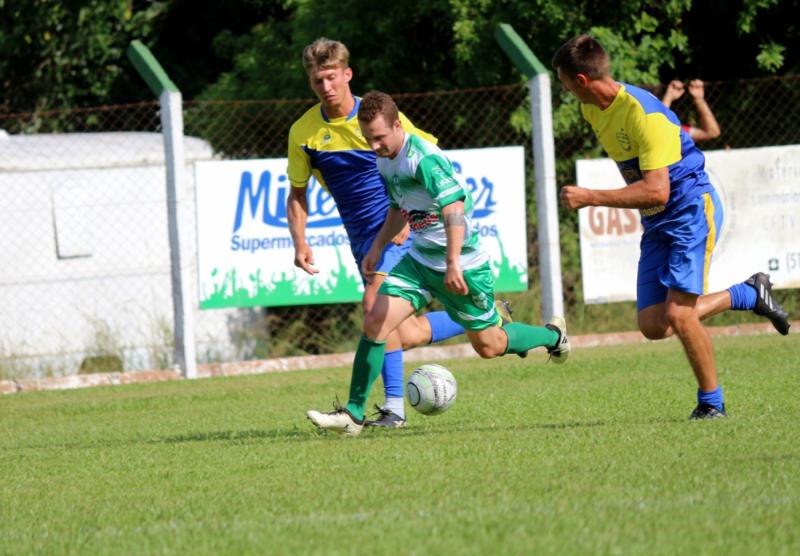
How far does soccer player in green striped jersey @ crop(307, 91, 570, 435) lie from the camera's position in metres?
6.95

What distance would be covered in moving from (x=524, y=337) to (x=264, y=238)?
5156 millimetres

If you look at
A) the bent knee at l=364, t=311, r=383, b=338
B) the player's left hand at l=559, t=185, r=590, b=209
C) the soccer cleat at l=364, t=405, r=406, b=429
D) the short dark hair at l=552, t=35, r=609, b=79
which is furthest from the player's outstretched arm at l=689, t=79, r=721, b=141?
the soccer cleat at l=364, t=405, r=406, b=429

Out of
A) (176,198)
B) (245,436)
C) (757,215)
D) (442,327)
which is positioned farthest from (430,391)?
(757,215)

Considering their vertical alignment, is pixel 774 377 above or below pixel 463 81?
below

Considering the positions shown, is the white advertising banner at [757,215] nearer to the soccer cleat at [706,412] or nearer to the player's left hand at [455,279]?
the soccer cleat at [706,412]

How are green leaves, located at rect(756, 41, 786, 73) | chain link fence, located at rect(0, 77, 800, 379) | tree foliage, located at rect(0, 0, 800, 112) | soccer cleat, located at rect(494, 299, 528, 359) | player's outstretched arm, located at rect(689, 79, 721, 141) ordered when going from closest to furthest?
soccer cleat, located at rect(494, 299, 528, 359) < player's outstretched arm, located at rect(689, 79, 721, 141) < chain link fence, located at rect(0, 77, 800, 379) < tree foliage, located at rect(0, 0, 800, 112) < green leaves, located at rect(756, 41, 786, 73)

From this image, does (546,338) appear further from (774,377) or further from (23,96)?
(23,96)

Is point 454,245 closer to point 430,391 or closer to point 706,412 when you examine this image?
point 430,391

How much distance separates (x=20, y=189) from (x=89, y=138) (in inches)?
44.3

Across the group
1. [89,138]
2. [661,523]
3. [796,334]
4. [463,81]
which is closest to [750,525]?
[661,523]

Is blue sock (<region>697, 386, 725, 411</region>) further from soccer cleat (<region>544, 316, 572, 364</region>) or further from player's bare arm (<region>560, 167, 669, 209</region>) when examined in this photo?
soccer cleat (<region>544, 316, 572, 364</region>)

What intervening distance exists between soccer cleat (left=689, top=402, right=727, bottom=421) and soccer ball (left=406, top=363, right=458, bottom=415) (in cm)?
128

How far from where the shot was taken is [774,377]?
30.6ft

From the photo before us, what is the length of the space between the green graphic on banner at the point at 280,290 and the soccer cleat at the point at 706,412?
5814 millimetres
